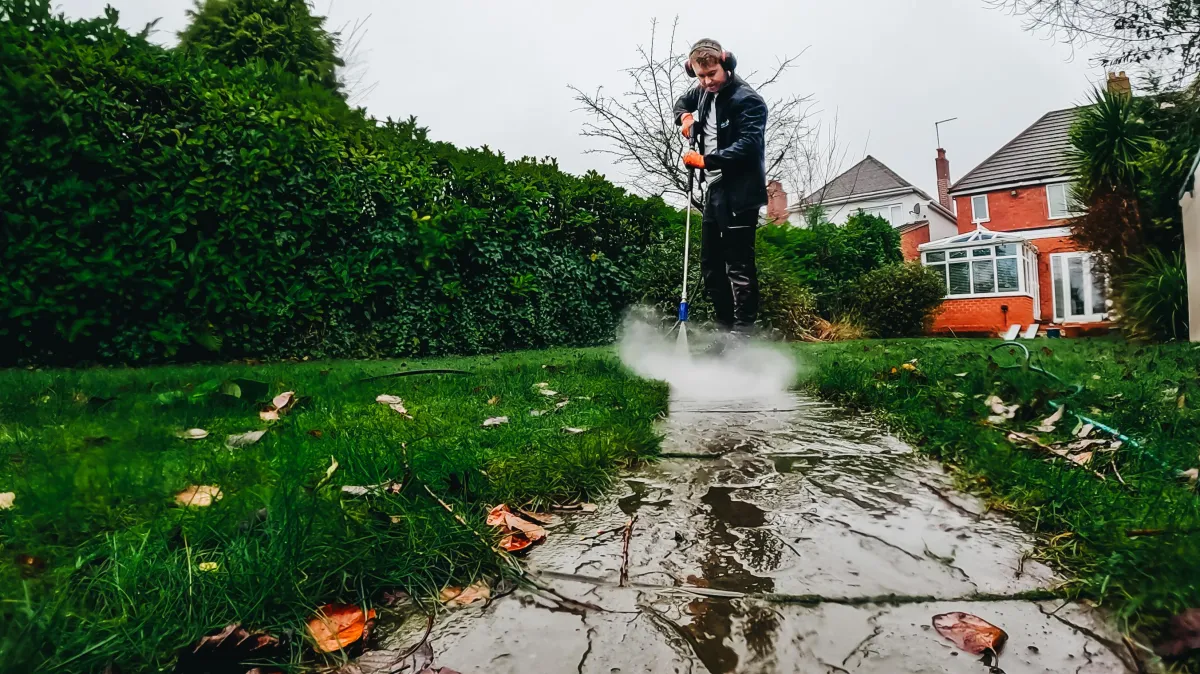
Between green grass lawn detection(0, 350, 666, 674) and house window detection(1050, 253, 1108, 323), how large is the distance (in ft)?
99.9

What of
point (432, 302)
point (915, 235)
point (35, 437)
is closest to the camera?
point (35, 437)

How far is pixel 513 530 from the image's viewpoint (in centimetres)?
157

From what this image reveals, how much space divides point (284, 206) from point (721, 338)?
4.62 metres

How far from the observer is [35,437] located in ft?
7.36

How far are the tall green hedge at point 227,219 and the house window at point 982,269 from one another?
2047 centimetres

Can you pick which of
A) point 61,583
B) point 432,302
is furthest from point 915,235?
point 61,583

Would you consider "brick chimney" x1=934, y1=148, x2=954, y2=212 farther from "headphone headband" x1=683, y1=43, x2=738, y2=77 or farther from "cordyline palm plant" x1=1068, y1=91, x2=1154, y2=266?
"headphone headband" x1=683, y1=43, x2=738, y2=77

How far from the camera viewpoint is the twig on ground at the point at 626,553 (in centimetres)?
137

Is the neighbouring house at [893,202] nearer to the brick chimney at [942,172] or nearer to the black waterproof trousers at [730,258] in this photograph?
the brick chimney at [942,172]

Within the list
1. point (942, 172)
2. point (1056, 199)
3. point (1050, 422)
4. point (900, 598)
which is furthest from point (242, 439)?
point (942, 172)

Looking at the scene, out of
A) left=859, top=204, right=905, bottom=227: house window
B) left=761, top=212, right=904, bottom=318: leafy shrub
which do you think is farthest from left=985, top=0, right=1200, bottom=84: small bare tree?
left=859, top=204, right=905, bottom=227: house window

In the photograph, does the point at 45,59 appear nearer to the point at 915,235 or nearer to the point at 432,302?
the point at 432,302

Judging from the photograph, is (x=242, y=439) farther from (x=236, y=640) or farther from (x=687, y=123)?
(x=687, y=123)

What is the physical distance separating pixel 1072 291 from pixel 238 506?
3283cm
